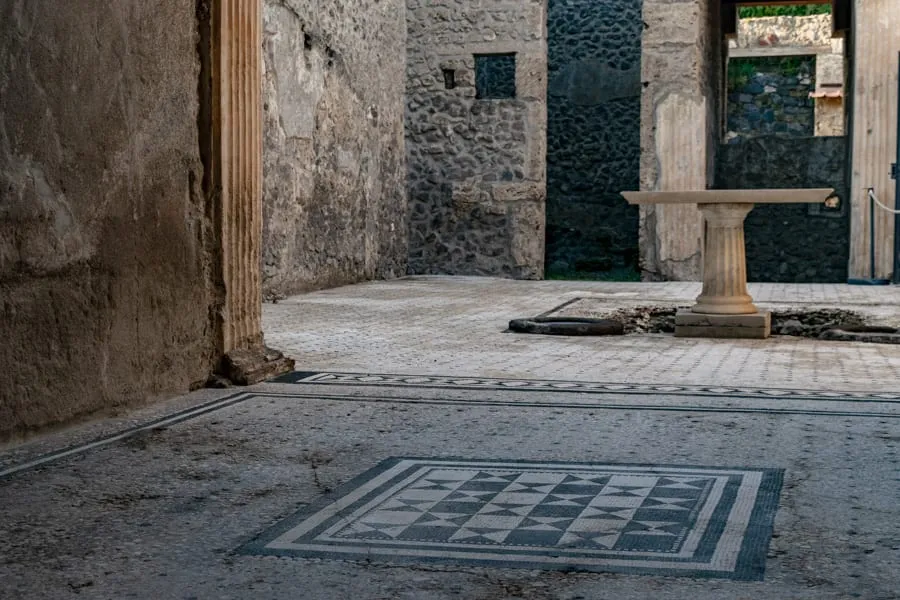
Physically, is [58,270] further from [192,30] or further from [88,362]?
[192,30]

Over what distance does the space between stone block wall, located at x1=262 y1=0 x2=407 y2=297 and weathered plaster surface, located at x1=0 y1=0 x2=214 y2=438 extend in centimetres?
511

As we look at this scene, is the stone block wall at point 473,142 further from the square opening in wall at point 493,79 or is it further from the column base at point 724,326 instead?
the column base at point 724,326

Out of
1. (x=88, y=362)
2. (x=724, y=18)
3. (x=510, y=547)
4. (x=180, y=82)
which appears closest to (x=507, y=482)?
(x=510, y=547)

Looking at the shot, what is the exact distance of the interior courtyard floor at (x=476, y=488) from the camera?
7.39ft

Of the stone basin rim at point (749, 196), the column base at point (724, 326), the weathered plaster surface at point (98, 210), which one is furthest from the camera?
the stone basin rim at point (749, 196)

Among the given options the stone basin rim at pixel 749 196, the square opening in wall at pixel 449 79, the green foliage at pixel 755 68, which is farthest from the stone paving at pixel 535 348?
the green foliage at pixel 755 68

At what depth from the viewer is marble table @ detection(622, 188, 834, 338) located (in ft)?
24.1

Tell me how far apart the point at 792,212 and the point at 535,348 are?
9.48 metres

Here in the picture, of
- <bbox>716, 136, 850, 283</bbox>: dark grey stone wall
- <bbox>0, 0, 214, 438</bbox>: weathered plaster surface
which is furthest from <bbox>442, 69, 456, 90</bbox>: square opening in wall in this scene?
<bbox>0, 0, 214, 438</bbox>: weathered plaster surface

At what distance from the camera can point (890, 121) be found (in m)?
12.6

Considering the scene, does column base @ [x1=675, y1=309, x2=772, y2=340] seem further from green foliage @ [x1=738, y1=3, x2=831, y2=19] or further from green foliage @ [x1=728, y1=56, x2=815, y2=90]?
green foliage @ [x1=738, y1=3, x2=831, y2=19]

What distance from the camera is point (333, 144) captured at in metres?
11.5

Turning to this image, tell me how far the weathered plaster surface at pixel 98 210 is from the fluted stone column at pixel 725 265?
3725 mm

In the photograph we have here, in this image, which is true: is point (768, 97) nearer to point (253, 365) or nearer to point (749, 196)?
point (749, 196)
